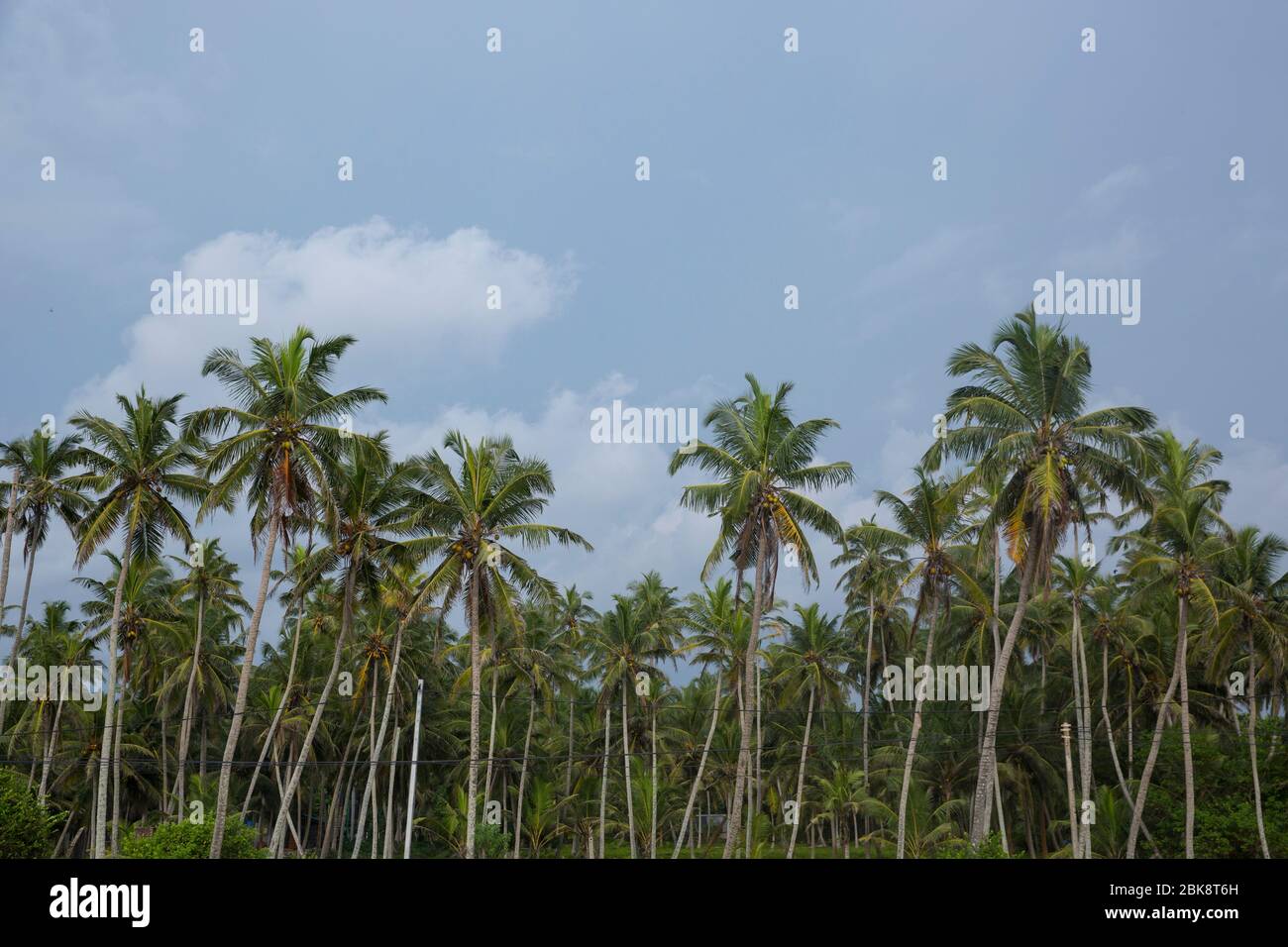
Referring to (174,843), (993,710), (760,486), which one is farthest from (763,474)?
(174,843)

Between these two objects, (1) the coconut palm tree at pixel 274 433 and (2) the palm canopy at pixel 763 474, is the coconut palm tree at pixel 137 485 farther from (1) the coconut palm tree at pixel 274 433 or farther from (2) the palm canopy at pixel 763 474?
(2) the palm canopy at pixel 763 474

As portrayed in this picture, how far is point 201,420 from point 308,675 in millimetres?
24294

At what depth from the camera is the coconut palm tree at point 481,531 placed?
30359mm

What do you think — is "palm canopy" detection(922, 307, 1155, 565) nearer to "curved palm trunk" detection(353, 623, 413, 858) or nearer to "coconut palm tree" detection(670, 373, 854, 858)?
"coconut palm tree" detection(670, 373, 854, 858)

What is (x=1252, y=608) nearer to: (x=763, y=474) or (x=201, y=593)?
(x=763, y=474)

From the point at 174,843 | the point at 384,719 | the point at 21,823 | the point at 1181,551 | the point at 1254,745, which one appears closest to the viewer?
the point at 174,843

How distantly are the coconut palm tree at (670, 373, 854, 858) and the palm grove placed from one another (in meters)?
0.11

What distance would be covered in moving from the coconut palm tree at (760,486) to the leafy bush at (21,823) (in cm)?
1856

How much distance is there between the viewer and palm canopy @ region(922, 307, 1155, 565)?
2828 centimetres

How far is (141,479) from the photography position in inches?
1227

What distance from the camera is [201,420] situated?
29.6 meters

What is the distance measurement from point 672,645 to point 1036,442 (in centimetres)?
2316

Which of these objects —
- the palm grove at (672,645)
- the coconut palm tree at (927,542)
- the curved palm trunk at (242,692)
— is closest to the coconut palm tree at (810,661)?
the palm grove at (672,645)
